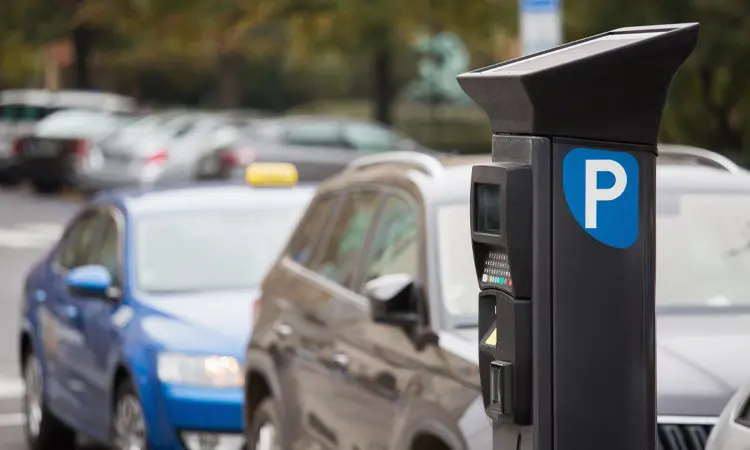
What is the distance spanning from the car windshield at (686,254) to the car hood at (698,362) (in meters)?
0.23

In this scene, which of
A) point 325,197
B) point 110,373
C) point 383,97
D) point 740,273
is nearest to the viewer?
point 740,273

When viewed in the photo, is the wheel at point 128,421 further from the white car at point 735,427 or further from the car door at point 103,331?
the white car at point 735,427

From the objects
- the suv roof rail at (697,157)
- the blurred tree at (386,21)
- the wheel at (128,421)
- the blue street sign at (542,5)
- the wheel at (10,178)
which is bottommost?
the wheel at (10,178)

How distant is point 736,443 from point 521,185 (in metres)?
0.72

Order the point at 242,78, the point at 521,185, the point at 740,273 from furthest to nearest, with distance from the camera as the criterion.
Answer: the point at 242,78 < the point at 740,273 < the point at 521,185

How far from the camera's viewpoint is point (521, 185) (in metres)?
3.73

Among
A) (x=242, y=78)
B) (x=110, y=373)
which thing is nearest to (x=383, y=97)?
(x=242, y=78)

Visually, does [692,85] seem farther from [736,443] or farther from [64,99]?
[736,443]

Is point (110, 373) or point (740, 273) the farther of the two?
point (110, 373)

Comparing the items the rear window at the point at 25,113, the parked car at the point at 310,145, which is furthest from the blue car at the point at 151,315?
the rear window at the point at 25,113

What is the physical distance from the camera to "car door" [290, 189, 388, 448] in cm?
596

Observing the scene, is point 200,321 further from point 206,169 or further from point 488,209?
point 206,169

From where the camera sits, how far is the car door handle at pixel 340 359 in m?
5.84

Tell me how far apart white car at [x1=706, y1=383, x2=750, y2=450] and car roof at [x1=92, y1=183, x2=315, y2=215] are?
17.2 feet
